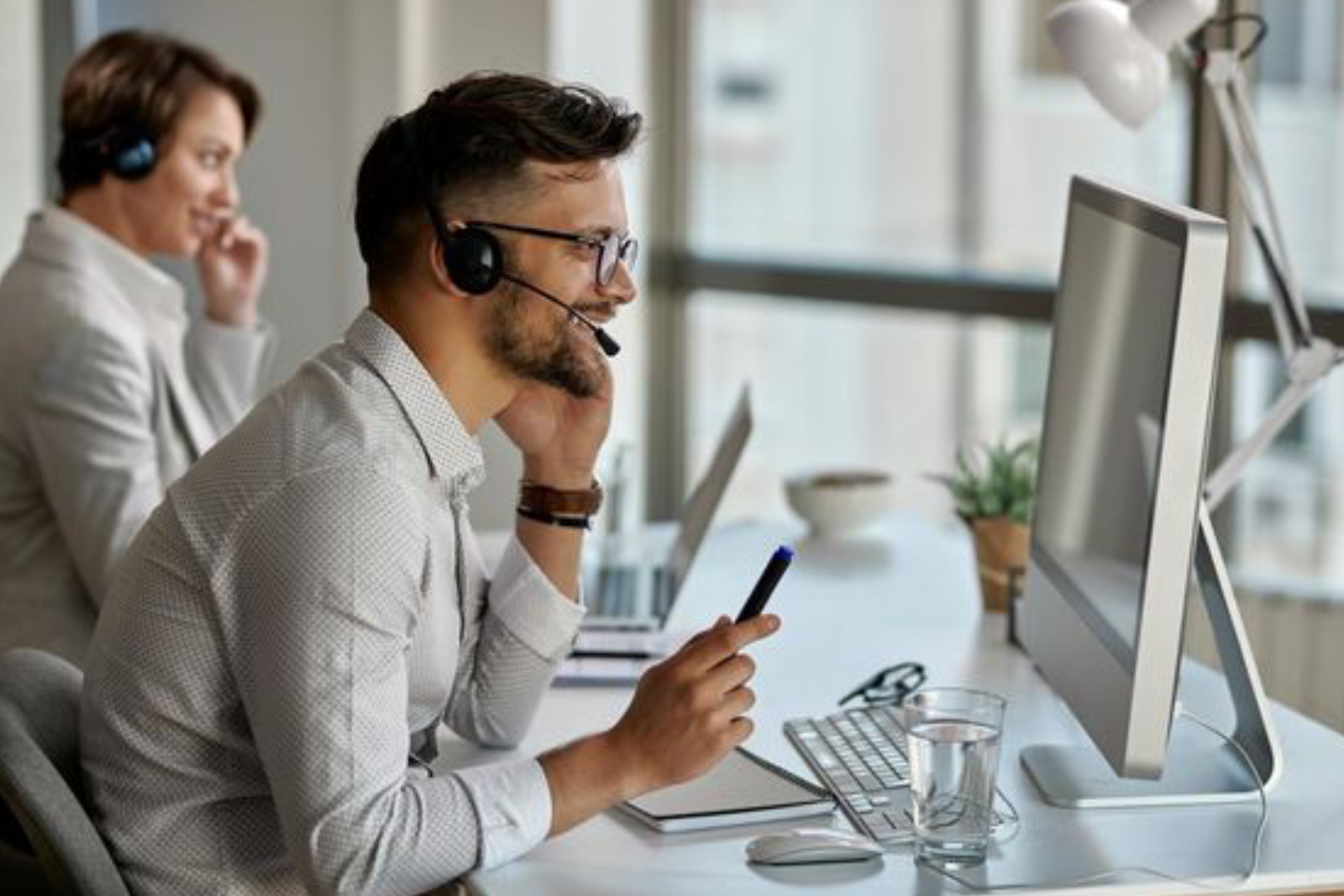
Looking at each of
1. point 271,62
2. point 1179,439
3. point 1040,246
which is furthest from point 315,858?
point 1040,246

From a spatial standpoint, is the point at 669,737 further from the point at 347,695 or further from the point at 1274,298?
the point at 1274,298

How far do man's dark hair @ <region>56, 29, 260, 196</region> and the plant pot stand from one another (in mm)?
1322

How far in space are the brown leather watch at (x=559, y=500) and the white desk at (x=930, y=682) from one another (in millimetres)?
214

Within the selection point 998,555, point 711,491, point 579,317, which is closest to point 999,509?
point 998,555

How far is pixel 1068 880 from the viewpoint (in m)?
1.71

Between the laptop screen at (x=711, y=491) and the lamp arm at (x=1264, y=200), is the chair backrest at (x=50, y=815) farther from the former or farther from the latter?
the lamp arm at (x=1264, y=200)

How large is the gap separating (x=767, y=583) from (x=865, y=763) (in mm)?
291

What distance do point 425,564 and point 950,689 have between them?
45 cm

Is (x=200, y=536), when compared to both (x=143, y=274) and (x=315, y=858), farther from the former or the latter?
(x=143, y=274)

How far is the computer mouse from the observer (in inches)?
68.3

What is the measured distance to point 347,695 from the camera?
1.66m

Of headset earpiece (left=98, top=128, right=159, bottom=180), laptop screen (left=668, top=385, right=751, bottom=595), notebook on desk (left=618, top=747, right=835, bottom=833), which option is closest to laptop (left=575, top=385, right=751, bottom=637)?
laptop screen (left=668, top=385, right=751, bottom=595)

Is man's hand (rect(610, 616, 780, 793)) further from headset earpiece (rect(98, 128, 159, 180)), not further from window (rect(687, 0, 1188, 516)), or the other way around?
window (rect(687, 0, 1188, 516))

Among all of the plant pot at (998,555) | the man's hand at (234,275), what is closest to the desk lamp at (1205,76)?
the plant pot at (998,555)
